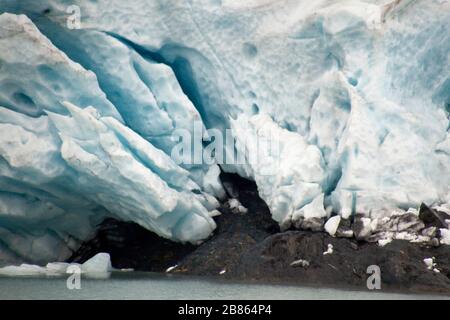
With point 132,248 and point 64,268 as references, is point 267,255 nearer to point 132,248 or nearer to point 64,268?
point 132,248

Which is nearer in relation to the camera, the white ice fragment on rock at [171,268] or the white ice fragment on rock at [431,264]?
the white ice fragment on rock at [431,264]

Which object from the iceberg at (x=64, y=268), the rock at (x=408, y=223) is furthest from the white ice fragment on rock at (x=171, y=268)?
the rock at (x=408, y=223)

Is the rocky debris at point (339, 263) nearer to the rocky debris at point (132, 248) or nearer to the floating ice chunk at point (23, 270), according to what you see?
the rocky debris at point (132, 248)

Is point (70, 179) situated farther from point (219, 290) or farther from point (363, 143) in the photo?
point (363, 143)

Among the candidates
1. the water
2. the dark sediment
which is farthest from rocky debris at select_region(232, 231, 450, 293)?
the water

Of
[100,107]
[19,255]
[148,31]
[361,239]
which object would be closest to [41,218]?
[19,255]
